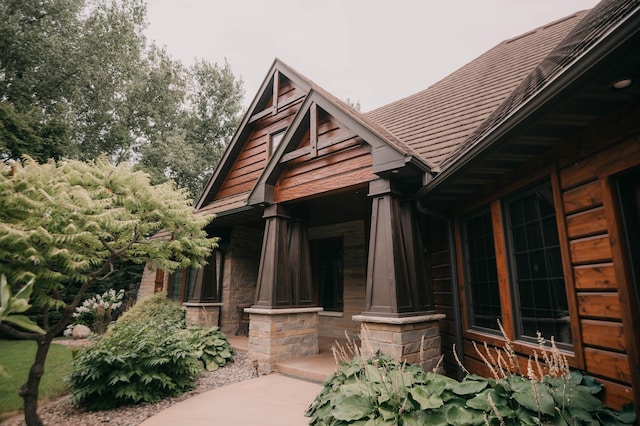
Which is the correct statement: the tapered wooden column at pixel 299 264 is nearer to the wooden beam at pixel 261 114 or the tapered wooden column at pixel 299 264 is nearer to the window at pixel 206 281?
the window at pixel 206 281

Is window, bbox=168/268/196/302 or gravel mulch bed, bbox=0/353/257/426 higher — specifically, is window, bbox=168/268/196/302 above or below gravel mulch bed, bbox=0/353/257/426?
above

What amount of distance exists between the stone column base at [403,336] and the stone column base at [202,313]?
5.58 m

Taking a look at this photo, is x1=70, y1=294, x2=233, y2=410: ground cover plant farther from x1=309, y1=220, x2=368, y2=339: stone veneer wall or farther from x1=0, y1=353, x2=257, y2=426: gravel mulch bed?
x1=309, y1=220, x2=368, y2=339: stone veneer wall

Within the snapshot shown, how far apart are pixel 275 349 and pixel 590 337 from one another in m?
4.69

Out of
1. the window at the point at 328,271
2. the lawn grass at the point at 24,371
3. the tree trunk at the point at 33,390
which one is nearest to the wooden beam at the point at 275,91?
the window at the point at 328,271

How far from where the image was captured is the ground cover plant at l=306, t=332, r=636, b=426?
2.34 m

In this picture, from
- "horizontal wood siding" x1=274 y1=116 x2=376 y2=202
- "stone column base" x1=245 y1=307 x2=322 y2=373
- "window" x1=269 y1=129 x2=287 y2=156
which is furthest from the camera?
"window" x1=269 y1=129 x2=287 y2=156

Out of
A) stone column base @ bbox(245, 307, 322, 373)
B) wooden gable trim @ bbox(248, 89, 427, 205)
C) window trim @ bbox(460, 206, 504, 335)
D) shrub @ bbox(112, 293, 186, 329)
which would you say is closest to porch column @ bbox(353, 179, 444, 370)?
wooden gable trim @ bbox(248, 89, 427, 205)

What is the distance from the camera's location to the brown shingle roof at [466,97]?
5668 millimetres

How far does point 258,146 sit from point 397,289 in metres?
6.16

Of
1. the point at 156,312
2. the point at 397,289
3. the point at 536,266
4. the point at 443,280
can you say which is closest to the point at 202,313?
the point at 156,312

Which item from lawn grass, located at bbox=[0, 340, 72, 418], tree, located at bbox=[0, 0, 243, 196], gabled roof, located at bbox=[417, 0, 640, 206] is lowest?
lawn grass, located at bbox=[0, 340, 72, 418]

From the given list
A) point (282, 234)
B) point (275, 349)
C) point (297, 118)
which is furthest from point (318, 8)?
point (275, 349)

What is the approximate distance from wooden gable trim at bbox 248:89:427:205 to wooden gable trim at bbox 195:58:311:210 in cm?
Answer: 217
